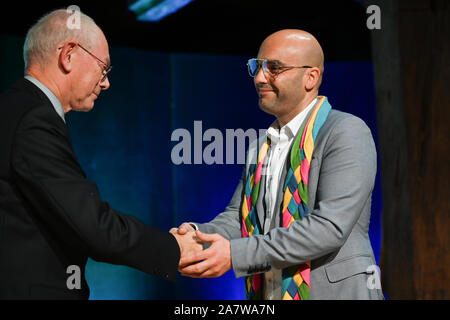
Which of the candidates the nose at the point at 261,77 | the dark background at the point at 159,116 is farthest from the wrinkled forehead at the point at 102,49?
the dark background at the point at 159,116

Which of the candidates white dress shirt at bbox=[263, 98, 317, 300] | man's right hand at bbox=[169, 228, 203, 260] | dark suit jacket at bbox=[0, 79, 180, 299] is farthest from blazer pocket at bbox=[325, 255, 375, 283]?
dark suit jacket at bbox=[0, 79, 180, 299]

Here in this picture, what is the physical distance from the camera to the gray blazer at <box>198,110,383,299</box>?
2.06 m

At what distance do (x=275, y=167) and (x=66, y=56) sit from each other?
90cm

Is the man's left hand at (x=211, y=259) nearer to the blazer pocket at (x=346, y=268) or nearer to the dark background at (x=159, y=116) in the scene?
the blazer pocket at (x=346, y=268)

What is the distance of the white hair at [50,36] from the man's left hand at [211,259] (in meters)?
0.85

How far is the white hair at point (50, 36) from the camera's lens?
6.58 ft

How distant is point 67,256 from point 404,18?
2501 mm

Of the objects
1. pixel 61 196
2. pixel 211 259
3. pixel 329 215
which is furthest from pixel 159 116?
pixel 61 196

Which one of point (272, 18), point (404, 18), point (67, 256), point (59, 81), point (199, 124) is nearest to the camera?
point (67, 256)

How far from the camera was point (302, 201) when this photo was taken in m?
2.15
